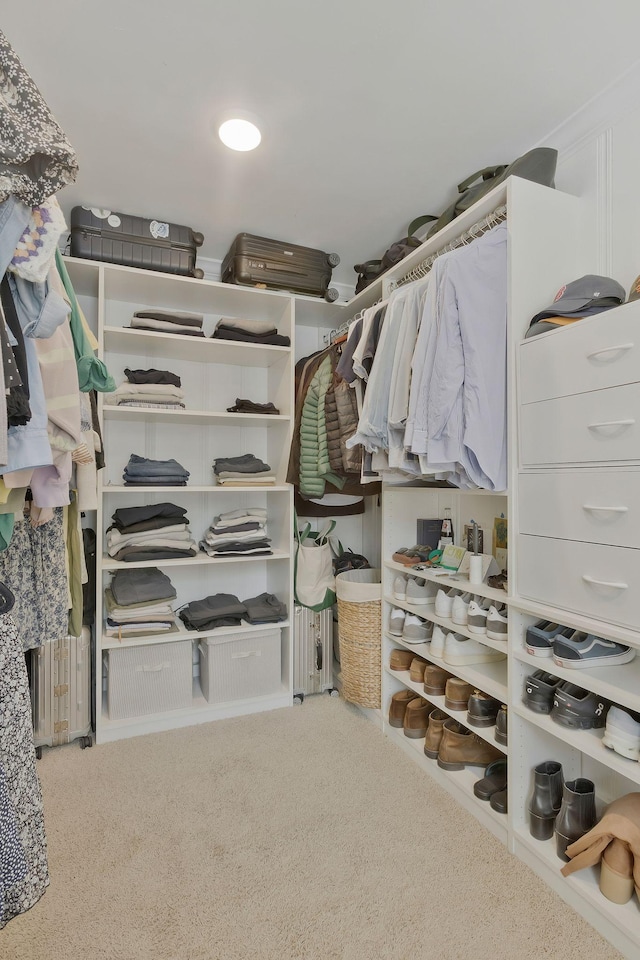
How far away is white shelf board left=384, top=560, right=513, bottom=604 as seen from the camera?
174cm

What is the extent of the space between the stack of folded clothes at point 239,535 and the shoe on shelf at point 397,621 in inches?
29.7

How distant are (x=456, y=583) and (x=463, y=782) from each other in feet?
2.33

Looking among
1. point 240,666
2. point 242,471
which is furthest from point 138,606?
point 242,471

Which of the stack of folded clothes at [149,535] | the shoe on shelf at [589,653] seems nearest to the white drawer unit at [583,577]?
the shoe on shelf at [589,653]

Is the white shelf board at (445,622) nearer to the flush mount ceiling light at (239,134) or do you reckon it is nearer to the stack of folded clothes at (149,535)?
the stack of folded clothes at (149,535)

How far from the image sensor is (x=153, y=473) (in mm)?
2549

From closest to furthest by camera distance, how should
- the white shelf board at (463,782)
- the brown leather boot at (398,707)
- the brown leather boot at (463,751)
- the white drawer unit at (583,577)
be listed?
1. the white drawer unit at (583,577)
2. the white shelf board at (463,782)
3. the brown leather boot at (463,751)
4. the brown leather boot at (398,707)

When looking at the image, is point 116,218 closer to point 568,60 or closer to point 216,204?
point 216,204

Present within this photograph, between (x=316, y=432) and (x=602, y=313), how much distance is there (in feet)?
4.82

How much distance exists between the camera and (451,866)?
1.56 meters

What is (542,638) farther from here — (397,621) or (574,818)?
(397,621)

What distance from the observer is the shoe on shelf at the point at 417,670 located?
2234 mm

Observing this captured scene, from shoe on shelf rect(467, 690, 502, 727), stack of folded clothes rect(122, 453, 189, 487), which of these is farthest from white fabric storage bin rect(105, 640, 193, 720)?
shoe on shelf rect(467, 690, 502, 727)

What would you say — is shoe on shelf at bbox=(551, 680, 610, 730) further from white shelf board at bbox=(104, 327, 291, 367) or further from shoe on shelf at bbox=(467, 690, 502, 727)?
white shelf board at bbox=(104, 327, 291, 367)
